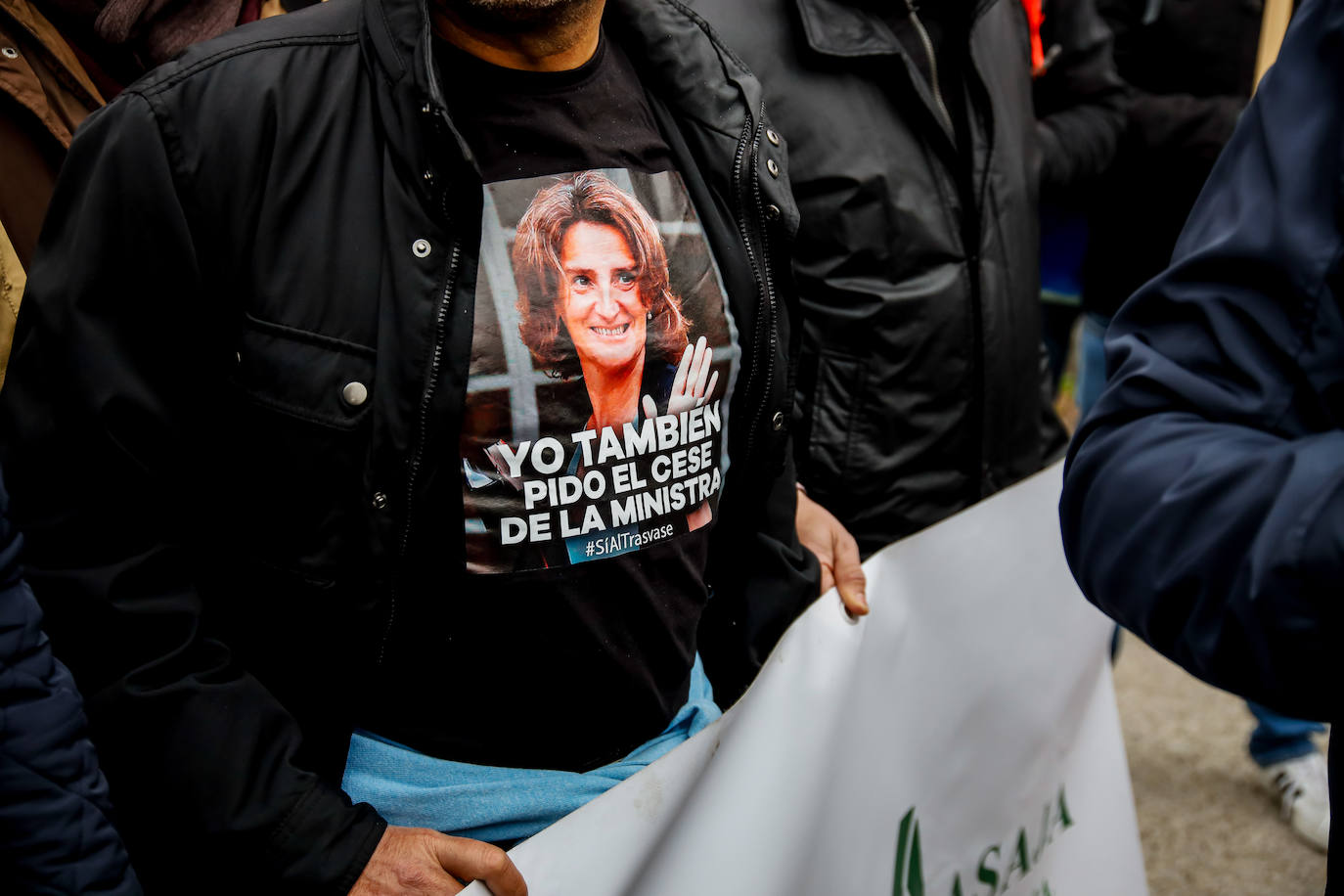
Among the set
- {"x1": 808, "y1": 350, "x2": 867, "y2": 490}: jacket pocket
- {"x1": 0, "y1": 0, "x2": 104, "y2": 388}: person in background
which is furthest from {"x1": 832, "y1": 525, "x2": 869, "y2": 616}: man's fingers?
{"x1": 0, "y1": 0, "x2": 104, "y2": 388}: person in background

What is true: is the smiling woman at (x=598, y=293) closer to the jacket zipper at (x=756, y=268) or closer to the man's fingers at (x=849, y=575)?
the jacket zipper at (x=756, y=268)

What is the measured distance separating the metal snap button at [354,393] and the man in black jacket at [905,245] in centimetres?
102

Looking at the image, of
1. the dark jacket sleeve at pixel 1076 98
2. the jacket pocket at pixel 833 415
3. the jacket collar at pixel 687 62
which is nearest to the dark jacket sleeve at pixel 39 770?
the jacket collar at pixel 687 62

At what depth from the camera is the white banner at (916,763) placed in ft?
4.98

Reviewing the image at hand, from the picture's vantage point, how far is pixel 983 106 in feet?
7.73

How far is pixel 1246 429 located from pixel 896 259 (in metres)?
1.26

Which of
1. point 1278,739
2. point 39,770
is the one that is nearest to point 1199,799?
point 1278,739

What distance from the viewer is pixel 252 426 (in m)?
1.44

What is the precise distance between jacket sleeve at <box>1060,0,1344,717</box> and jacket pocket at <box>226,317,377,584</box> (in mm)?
805

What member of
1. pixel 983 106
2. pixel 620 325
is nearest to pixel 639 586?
pixel 620 325

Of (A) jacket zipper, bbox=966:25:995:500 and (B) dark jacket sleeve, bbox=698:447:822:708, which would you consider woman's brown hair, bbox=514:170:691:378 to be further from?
(A) jacket zipper, bbox=966:25:995:500

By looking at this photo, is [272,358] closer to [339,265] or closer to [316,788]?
[339,265]

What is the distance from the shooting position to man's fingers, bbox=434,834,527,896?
134 cm

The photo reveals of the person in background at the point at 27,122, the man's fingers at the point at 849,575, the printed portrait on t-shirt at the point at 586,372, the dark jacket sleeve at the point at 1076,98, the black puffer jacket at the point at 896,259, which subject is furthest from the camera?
the dark jacket sleeve at the point at 1076,98
